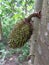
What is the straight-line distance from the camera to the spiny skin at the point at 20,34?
72 cm

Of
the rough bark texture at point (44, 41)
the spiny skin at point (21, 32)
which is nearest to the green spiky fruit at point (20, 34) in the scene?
the spiny skin at point (21, 32)

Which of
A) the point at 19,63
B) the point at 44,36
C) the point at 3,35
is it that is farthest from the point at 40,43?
the point at 3,35

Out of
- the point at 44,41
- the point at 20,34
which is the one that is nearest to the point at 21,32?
the point at 20,34

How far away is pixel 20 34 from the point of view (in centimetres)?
74

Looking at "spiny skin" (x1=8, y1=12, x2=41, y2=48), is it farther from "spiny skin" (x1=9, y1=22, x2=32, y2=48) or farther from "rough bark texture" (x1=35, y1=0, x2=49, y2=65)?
"rough bark texture" (x1=35, y1=0, x2=49, y2=65)

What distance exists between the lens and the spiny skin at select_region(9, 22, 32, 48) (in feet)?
2.36

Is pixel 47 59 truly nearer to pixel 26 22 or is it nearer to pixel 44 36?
pixel 44 36

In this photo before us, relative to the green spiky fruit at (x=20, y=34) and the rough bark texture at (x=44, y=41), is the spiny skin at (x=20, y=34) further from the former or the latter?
the rough bark texture at (x=44, y=41)

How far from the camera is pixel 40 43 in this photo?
0.59m

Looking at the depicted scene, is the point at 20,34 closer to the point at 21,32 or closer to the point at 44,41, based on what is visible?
the point at 21,32

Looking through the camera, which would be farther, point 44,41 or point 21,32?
point 21,32

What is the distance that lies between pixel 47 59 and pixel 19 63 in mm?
2595

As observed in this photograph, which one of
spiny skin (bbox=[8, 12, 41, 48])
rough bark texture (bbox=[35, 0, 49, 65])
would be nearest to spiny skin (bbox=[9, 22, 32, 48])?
spiny skin (bbox=[8, 12, 41, 48])

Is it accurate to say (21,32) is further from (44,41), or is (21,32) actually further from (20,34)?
(44,41)
